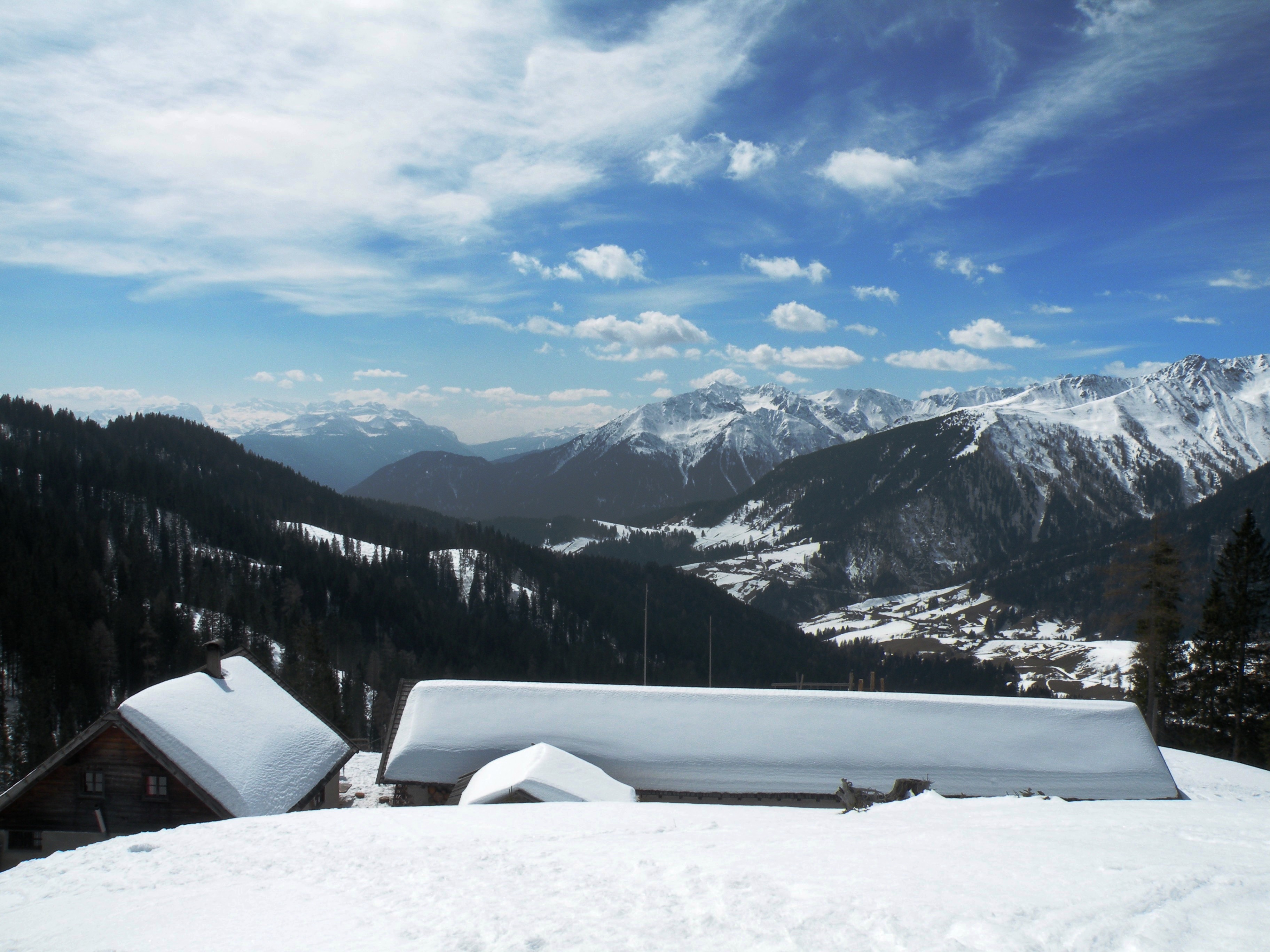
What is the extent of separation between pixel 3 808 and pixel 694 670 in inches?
5083

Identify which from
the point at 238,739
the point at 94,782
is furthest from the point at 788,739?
the point at 94,782

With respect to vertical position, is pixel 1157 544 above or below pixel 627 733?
above

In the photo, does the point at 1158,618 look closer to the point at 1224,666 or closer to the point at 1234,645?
the point at 1234,645

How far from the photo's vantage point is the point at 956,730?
28984 mm

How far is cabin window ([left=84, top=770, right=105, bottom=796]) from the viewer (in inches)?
1003

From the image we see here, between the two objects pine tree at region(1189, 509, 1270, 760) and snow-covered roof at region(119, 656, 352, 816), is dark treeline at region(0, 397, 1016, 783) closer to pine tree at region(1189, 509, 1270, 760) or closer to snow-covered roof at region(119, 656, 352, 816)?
snow-covered roof at region(119, 656, 352, 816)

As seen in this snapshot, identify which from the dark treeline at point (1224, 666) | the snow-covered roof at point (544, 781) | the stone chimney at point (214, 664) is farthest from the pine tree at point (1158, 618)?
the stone chimney at point (214, 664)

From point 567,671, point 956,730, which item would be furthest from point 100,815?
point 567,671

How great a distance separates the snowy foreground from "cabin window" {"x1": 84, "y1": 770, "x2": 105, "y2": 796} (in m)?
12.9

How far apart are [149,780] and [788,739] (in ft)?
77.4

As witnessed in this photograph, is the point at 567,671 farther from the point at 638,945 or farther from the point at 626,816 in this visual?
the point at 638,945

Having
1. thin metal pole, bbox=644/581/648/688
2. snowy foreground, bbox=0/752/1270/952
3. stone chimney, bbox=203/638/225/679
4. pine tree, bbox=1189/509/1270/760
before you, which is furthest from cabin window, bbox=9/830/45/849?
pine tree, bbox=1189/509/1270/760

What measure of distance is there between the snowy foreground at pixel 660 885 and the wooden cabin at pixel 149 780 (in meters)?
8.99

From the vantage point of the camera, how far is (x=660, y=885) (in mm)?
11094
